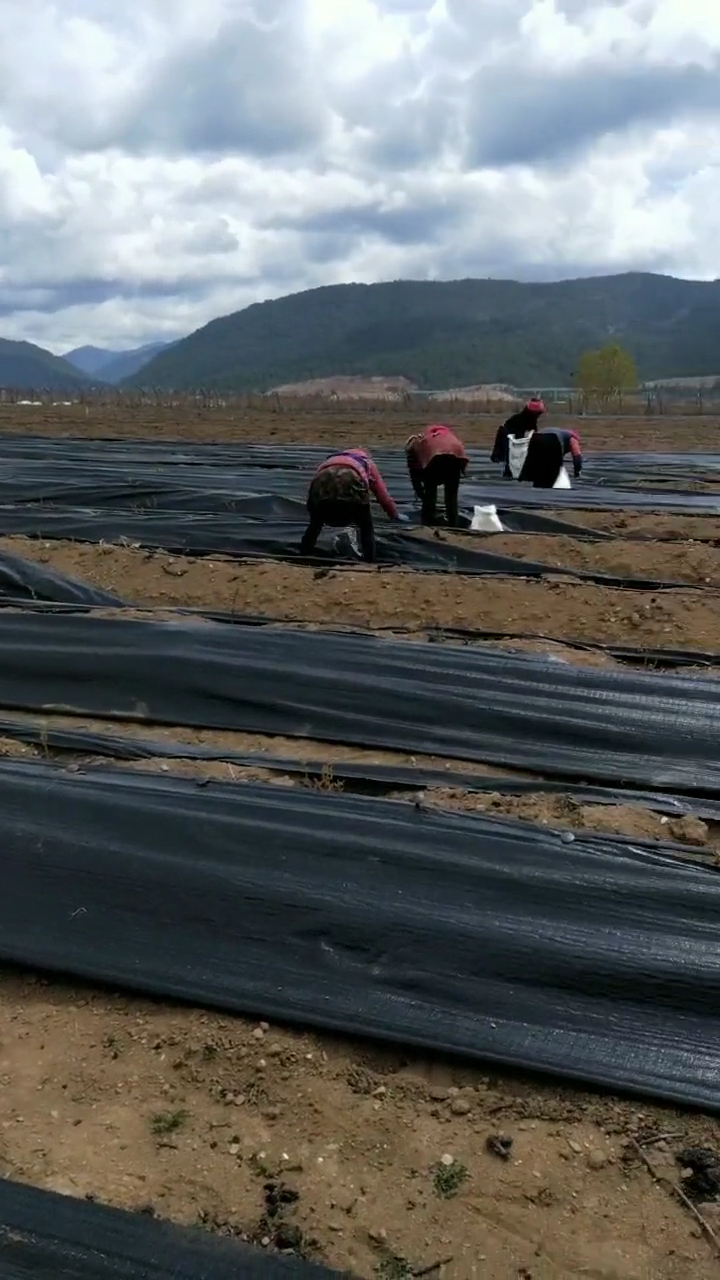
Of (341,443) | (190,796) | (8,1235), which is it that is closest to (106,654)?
(190,796)

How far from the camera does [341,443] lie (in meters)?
20.5

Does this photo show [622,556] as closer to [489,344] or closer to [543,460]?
[543,460]

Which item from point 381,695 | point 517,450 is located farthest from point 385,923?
point 517,450

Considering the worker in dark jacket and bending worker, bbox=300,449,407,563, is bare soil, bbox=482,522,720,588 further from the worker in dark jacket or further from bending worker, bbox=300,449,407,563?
the worker in dark jacket

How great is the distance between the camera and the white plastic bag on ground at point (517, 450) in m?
10.9

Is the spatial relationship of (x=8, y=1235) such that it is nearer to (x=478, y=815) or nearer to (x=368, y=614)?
(x=478, y=815)

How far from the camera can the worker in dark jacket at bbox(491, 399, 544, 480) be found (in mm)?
10102

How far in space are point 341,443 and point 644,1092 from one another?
63.1 feet

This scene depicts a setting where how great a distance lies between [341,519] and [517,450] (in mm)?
5039

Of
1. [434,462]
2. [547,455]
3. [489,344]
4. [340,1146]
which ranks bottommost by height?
[340,1146]

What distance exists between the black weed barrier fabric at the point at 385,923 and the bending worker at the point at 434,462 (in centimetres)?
476

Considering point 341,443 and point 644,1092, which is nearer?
point 644,1092

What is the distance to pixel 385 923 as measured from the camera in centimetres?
263

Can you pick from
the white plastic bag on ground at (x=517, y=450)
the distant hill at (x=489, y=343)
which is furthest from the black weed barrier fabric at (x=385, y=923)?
the distant hill at (x=489, y=343)
